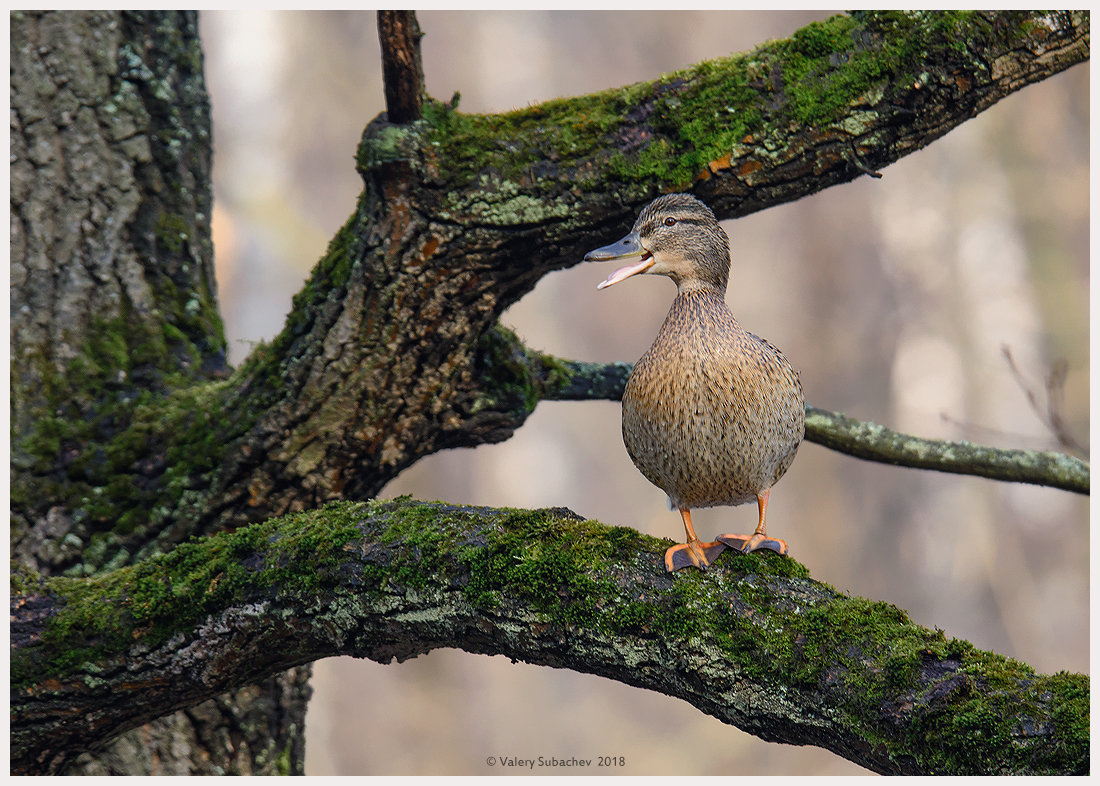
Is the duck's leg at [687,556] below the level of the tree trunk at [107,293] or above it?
below

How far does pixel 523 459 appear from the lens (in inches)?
496

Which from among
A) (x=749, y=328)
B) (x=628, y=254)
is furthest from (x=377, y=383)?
(x=749, y=328)

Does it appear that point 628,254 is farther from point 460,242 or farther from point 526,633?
point 526,633

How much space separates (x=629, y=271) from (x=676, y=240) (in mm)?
294

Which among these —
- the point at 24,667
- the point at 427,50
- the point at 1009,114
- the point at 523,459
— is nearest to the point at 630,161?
the point at 24,667

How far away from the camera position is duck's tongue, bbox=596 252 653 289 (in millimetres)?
2482

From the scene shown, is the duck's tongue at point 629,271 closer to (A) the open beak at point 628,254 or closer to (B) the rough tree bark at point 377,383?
(A) the open beak at point 628,254

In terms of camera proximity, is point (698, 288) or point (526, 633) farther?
point (698, 288)

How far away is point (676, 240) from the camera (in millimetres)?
2814

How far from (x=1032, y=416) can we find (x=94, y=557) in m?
10.7

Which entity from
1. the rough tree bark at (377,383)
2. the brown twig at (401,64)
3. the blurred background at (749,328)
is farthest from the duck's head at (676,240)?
the blurred background at (749,328)

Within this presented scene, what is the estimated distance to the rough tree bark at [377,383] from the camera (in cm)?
254

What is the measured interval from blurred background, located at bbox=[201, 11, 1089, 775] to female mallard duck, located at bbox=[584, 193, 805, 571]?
930 centimetres
